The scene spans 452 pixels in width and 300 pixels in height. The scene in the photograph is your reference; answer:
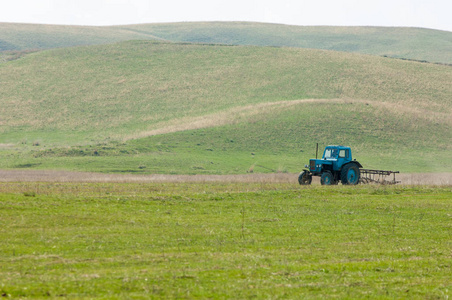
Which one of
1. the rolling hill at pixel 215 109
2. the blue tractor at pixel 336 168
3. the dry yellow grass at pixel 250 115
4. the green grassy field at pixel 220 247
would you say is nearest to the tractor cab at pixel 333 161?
the blue tractor at pixel 336 168

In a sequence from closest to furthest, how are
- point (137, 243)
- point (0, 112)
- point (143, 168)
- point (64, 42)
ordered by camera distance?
1. point (137, 243)
2. point (143, 168)
3. point (0, 112)
4. point (64, 42)

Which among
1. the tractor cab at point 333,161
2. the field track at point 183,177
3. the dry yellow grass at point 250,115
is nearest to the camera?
the tractor cab at point 333,161

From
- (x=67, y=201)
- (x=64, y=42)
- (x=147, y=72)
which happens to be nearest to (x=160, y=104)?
(x=147, y=72)

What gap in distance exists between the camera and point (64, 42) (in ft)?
591

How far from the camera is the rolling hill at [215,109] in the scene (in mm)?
68375

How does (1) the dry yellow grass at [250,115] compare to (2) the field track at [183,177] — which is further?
(1) the dry yellow grass at [250,115]

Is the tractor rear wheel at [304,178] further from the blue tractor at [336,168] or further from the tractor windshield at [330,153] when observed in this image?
the tractor windshield at [330,153]

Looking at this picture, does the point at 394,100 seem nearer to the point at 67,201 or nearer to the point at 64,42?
the point at 67,201

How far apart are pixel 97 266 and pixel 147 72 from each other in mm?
100181

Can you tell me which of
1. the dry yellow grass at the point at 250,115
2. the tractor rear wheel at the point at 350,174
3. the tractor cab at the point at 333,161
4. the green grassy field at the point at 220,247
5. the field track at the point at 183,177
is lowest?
the green grassy field at the point at 220,247

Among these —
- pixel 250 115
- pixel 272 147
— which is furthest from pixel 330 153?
pixel 250 115

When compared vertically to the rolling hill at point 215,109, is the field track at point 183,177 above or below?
below

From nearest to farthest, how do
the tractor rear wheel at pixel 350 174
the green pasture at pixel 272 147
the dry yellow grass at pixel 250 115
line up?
the tractor rear wheel at pixel 350 174 → the green pasture at pixel 272 147 → the dry yellow grass at pixel 250 115

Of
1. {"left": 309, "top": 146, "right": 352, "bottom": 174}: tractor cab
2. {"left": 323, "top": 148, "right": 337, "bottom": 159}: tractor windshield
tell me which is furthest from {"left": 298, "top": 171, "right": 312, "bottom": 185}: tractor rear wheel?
{"left": 323, "top": 148, "right": 337, "bottom": 159}: tractor windshield
